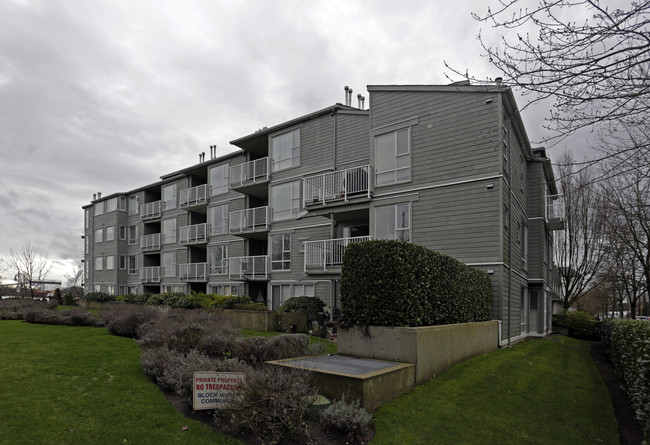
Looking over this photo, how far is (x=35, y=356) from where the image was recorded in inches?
397

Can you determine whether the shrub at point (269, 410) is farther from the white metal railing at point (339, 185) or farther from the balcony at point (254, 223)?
the balcony at point (254, 223)

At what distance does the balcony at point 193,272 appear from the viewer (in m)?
30.5

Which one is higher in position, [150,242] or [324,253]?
[150,242]

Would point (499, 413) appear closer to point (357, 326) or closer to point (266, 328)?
point (357, 326)

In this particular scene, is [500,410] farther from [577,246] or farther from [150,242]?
[150,242]

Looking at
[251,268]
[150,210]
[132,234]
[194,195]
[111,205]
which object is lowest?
[251,268]

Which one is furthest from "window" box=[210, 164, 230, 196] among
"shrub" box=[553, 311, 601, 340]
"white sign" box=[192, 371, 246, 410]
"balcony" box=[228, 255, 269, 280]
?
"white sign" box=[192, 371, 246, 410]

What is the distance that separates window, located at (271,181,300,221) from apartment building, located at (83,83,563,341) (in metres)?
0.06

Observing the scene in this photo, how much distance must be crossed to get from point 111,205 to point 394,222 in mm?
37856

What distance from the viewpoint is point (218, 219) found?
30.4 m

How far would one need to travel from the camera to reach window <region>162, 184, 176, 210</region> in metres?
36.1

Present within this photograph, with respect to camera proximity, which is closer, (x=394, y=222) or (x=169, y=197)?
(x=394, y=222)

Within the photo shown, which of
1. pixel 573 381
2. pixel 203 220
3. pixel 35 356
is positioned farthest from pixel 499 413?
pixel 203 220

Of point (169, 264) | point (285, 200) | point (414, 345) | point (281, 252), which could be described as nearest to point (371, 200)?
point (285, 200)
